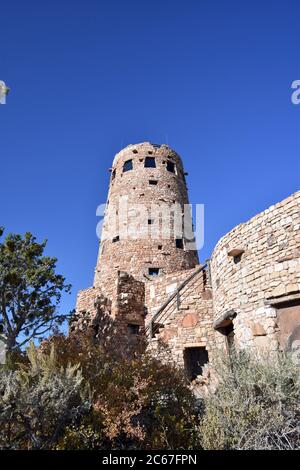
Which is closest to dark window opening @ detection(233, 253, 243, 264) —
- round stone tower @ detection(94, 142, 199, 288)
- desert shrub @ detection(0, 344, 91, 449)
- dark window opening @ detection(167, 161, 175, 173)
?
desert shrub @ detection(0, 344, 91, 449)

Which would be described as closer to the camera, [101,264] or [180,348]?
[180,348]

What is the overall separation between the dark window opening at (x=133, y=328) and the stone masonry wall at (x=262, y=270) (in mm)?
5485

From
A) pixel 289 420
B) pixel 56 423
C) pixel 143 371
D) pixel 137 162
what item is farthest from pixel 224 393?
pixel 137 162

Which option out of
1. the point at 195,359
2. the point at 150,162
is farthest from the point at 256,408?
the point at 150,162

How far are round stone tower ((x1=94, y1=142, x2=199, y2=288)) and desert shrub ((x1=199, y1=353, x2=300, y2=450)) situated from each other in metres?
13.8

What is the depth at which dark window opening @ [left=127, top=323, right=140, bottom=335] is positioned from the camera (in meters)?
13.4

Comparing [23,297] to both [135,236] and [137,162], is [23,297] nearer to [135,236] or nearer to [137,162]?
[135,236]

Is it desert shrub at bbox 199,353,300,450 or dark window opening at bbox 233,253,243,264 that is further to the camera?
dark window opening at bbox 233,253,243,264

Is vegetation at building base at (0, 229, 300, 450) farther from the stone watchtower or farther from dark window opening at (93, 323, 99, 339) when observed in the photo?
the stone watchtower

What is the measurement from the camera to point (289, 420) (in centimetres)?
489

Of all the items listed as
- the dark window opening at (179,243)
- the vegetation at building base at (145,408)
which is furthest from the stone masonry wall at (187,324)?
the dark window opening at (179,243)

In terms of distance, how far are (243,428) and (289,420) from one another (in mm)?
655

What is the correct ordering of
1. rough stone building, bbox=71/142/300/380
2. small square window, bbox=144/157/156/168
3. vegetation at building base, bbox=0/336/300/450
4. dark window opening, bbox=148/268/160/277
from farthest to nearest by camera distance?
small square window, bbox=144/157/156/168 < dark window opening, bbox=148/268/160/277 < rough stone building, bbox=71/142/300/380 < vegetation at building base, bbox=0/336/300/450

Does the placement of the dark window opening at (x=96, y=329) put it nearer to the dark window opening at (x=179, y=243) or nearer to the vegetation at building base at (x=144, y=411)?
the vegetation at building base at (x=144, y=411)
